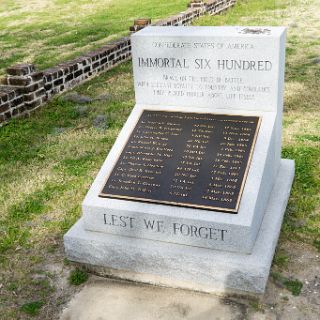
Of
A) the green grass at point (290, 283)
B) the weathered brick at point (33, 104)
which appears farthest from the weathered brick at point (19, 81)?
the green grass at point (290, 283)

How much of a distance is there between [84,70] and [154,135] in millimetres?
6308

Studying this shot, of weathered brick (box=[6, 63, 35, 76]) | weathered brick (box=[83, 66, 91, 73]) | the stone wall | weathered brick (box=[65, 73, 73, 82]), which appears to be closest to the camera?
the stone wall

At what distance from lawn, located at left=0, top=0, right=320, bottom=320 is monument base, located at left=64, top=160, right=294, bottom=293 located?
0.37 meters

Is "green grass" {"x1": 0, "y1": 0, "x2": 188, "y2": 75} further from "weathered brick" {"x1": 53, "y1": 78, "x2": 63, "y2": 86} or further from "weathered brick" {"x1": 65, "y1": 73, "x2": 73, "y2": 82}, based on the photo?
"weathered brick" {"x1": 53, "y1": 78, "x2": 63, "y2": 86}

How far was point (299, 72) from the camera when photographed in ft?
34.2

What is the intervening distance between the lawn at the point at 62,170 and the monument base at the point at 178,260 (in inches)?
14.6

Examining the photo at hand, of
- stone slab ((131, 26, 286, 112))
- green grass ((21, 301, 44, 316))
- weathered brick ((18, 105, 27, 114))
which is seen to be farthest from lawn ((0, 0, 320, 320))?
stone slab ((131, 26, 286, 112))

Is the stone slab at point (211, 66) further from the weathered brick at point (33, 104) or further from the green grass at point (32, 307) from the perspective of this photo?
Result: the weathered brick at point (33, 104)

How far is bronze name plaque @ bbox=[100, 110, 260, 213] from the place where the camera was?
4.30 metres

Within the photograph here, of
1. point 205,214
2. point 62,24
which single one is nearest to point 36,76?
point 205,214

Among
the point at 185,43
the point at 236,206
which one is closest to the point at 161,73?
the point at 185,43

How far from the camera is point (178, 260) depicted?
4.16 m

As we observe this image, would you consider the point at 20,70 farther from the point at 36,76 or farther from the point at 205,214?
the point at 205,214

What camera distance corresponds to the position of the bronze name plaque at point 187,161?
4297 mm
